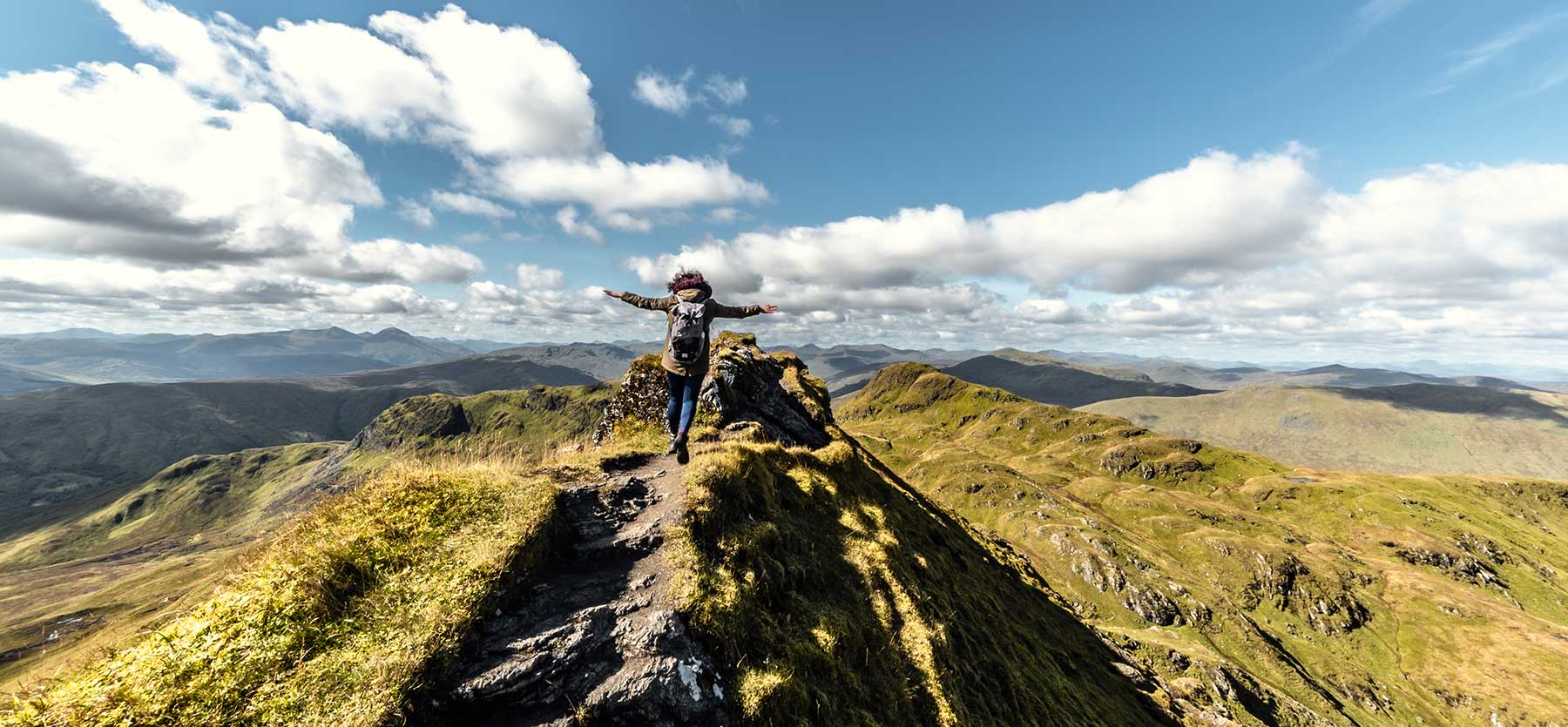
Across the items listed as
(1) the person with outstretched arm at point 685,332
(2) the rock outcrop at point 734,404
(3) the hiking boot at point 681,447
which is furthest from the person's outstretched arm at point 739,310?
(2) the rock outcrop at point 734,404

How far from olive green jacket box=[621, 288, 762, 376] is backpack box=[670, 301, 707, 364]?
0.11 m

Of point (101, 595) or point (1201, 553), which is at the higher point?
point (1201, 553)

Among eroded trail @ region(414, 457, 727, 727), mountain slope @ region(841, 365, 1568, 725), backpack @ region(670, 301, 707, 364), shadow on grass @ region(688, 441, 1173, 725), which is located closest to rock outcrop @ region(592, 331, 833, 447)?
shadow on grass @ region(688, 441, 1173, 725)

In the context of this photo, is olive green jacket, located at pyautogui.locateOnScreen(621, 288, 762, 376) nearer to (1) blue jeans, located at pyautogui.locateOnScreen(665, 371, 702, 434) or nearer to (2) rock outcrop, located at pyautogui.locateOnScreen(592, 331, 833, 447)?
(1) blue jeans, located at pyautogui.locateOnScreen(665, 371, 702, 434)

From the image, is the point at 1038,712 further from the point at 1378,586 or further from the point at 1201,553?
the point at 1378,586

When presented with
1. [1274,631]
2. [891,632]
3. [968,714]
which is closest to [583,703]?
[891,632]

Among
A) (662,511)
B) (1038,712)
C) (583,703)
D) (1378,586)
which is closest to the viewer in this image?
(583,703)

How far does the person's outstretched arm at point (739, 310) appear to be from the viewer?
15.4m

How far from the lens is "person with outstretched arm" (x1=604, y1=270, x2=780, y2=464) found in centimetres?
1448

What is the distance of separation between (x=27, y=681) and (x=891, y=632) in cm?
1494

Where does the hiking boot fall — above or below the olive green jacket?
below

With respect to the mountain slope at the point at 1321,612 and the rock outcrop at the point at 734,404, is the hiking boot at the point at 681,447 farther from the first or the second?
the mountain slope at the point at 1321,612

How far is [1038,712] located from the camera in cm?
2009

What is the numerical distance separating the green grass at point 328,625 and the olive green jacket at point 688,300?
220 inches
